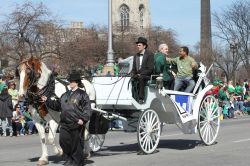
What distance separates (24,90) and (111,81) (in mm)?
2032

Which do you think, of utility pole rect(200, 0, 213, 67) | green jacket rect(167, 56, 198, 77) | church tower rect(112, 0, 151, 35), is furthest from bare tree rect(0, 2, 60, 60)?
church tower rect(112, 0, 151, 35)

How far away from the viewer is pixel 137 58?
1248 centimetres

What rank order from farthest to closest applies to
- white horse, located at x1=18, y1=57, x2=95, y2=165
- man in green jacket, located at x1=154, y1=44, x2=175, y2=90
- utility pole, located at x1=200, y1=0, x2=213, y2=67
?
utility pole, located at x1=200, y1=0, x2=213, y2=67, man in green jacket, located at x1=154, y1=44, x2=175, y2=90, white horse, located at x1=18, y1=57, x2=95, y2=165

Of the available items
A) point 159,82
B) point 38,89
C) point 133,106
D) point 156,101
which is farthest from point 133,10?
point 38,89

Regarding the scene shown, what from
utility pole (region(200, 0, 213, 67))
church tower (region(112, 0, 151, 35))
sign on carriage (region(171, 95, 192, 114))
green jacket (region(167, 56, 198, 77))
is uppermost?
church tower (region(112, 0, 151, 35))

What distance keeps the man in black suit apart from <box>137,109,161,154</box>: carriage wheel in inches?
14.9

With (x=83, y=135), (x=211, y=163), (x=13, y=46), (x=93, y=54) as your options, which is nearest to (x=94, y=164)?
(x=83, y=135)

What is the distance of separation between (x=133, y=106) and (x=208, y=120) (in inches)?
97.9

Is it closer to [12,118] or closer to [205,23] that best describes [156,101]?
[12,118]

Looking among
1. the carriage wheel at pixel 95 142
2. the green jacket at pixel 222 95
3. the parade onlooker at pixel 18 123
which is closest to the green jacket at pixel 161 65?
the carriage wheel at pixel 95 142

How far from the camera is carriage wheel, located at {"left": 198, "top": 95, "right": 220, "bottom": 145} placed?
13619 millimetres

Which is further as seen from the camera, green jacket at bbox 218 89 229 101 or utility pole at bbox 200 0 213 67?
utility pole at bbox 200 0 213 67

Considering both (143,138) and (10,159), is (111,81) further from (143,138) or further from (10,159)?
(10,159)

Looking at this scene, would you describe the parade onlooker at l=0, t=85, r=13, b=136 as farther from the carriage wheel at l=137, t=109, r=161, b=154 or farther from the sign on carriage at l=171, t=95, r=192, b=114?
the carriage wheel at l=137, t=109, r=161, b=154
